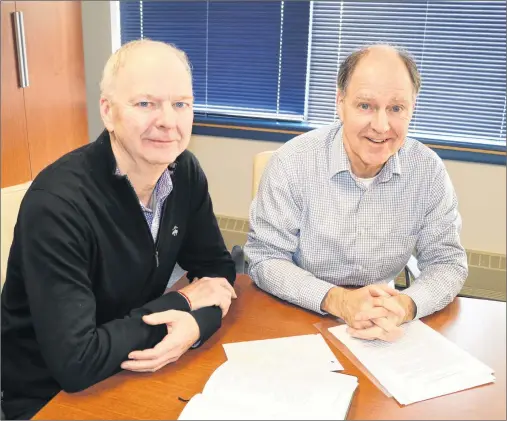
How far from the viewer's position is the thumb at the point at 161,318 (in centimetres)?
104

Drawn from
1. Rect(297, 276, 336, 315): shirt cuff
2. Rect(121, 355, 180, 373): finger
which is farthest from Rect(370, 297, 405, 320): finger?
Rect(121, 355, 180, 373): finger

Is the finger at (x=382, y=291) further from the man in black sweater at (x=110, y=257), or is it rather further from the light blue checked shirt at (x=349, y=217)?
the man in black sweater at (x=110, y=257)

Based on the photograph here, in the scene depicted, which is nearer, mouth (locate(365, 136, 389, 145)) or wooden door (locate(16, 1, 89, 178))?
mouth (locate(365, 136, 389, 145))

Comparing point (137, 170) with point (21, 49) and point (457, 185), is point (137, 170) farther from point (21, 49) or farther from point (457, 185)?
point (457, 185)

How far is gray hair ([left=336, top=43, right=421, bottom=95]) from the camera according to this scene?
4.42 feet

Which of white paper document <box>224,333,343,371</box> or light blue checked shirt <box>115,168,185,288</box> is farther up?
light blue checked shirt <box>115,168,185,288</box>

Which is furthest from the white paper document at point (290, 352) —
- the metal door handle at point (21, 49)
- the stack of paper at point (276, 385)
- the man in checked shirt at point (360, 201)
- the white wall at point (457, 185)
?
the metal door handle at point (21, 49)

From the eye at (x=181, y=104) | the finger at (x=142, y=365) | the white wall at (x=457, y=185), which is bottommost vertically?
the white wall at (x=457, y=185)

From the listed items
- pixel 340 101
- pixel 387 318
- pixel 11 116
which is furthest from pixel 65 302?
pixel 11 116

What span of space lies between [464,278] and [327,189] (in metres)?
0.43

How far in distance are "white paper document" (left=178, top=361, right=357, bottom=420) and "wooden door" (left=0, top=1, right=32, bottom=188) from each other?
73.5 inches

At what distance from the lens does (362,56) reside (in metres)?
1.36

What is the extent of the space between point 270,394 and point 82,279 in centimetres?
42

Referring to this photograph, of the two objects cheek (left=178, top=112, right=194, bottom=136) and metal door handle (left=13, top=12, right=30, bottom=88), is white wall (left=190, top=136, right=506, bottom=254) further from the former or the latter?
cheek (left=178, top=112, right=194, bottom=136)
